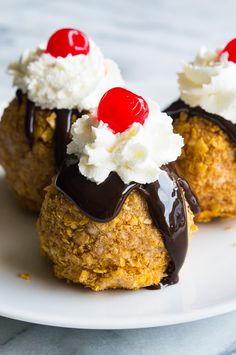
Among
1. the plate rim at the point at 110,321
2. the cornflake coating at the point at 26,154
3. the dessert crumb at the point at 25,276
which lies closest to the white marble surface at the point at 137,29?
the cornflake coating at the point at 26,154

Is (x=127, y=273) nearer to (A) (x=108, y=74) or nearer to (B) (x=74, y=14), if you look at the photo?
(A) (x=108, y=74)

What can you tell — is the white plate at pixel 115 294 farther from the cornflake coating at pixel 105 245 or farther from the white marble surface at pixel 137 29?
the white marble surface at pixel 137 29

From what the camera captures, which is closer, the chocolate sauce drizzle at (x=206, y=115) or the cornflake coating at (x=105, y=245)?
the cornflake coating at (x=105, y=245)

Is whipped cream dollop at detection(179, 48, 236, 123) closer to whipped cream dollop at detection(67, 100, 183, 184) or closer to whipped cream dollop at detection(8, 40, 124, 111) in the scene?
whipped cream dollop at detection(8, 40, 124, 111)

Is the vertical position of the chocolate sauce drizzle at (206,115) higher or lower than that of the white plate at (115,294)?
higher

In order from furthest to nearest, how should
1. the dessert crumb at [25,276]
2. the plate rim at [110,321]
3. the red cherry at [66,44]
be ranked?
the red cherry at [66,44] → the dessert crumb at [25,276] → the plate rim at [110,321]

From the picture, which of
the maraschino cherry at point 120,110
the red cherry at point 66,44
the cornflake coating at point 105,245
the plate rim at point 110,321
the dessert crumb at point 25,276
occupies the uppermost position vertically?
the red cherry at point 66,44
